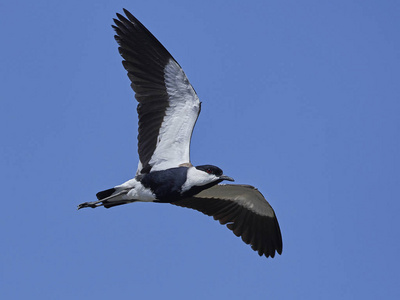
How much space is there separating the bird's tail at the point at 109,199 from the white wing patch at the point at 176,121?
0.79 m

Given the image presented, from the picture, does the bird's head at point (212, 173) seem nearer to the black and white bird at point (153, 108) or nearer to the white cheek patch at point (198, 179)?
the white cheek patch at point (198, 179)

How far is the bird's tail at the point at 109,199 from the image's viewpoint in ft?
47.5

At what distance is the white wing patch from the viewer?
14.6 meters

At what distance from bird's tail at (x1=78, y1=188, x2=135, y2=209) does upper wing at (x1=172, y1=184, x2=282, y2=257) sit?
250cm

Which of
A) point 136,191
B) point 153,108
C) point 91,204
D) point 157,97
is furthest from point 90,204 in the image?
point 157,97

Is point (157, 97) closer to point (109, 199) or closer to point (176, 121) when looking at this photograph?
point (176, 121)

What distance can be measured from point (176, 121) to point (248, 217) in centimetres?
326

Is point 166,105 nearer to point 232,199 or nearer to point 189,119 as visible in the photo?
point 189,119

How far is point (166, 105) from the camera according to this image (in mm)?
14695

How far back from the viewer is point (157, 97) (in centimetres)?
1472

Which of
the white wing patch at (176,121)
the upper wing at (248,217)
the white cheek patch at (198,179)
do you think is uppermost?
the white wing patch at (176,121)

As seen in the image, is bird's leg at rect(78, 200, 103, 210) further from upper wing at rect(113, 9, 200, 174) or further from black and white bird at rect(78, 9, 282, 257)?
upper wing at rect(113, 9, 200, 174)

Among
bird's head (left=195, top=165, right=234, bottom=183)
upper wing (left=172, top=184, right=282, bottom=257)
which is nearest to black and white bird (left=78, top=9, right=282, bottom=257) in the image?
bird's head (left=195, top=165, right=234, bottom=183)

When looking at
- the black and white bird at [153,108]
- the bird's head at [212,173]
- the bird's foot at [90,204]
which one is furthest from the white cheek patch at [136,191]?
the bird's head at [212,173]
